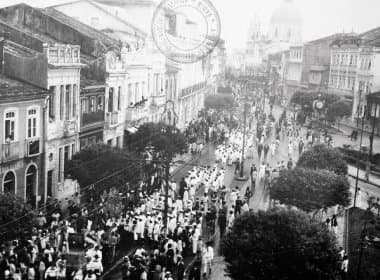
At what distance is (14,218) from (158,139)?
64.0 feet

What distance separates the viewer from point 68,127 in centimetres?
3297

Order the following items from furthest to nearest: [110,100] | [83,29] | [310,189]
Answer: [83,29], [110,100], [310,189]

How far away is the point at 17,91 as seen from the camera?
2831 cm

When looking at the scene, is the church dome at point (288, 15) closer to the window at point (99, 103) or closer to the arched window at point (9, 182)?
the window at point (99, 103)

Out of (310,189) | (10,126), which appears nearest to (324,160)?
(310,189)

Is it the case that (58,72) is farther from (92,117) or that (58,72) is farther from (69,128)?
(92,117)

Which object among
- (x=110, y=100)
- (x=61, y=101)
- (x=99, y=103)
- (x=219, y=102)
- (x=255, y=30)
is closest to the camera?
(x=61, y=101)

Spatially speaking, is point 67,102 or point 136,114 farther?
point 136,114

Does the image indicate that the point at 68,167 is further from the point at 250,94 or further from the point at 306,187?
the point at 250,94

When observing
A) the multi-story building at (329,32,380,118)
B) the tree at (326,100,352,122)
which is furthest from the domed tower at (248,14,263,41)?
the tree at (326,100,352,122)

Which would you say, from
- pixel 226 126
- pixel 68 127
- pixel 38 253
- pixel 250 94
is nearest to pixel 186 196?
pixel 68 127

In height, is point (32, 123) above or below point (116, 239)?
above

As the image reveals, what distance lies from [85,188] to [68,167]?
1.73 metres

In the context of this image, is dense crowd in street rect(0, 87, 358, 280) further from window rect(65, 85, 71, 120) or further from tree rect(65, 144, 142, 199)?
window rect(65, 85, 71, 120)
